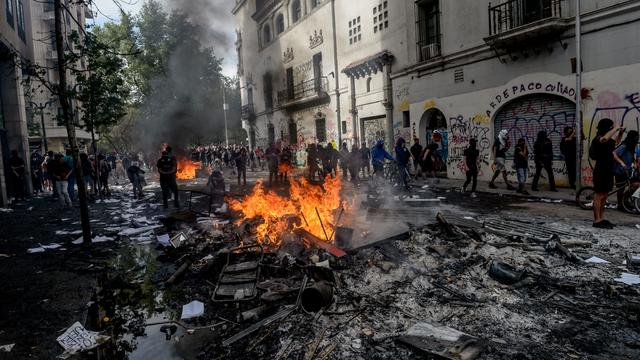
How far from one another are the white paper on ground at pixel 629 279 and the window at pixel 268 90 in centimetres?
2954

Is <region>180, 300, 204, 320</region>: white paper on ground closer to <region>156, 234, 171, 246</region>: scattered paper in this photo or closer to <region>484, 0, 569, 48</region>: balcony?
<region>156, 234, 171, 246</region>: scattered paper

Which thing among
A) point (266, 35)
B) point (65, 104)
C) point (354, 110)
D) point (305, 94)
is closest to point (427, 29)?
point (354, 110)

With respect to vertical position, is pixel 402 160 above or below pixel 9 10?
below

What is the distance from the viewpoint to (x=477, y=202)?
1051cm

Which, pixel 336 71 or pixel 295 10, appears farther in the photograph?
pixel 295 10

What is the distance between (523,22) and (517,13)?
371 mm

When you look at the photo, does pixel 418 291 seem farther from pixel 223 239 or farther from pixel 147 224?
pixel 147 224

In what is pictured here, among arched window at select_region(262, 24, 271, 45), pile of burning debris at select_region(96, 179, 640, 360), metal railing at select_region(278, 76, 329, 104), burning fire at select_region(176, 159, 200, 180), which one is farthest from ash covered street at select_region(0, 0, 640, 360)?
arched window at select_region(262, 24, 271, 45)

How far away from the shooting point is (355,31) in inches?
819

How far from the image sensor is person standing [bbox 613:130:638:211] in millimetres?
Answer: 7641

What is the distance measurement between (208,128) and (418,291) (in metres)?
31.9

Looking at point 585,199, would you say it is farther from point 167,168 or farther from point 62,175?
point 62,175

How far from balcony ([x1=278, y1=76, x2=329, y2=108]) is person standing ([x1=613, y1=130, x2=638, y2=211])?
17.3 metres

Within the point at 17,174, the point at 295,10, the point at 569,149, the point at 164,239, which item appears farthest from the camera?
the point at 295,10
